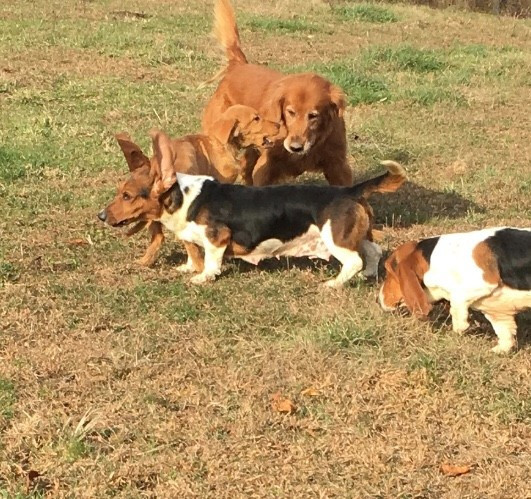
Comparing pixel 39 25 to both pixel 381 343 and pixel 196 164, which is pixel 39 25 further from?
pixel 381 343

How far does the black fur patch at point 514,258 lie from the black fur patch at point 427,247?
34 cm

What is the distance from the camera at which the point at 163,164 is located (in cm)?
629

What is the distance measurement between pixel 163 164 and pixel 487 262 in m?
2.32

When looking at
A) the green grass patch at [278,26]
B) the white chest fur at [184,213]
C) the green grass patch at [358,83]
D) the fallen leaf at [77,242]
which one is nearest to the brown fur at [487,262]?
the white chest fur at [184,213]

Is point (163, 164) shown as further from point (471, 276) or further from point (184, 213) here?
point (471, 276)

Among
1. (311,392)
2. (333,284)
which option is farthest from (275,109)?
(311,392)

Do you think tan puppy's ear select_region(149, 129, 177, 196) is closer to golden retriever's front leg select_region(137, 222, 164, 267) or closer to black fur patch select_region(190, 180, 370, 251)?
black fur patch select_region(190, 180, 370, 251)

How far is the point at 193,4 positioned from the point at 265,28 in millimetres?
2949

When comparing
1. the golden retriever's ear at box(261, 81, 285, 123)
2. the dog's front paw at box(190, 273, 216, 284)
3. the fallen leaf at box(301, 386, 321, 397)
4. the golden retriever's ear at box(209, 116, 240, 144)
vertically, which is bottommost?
the dog's front paw at box(190, 273, 216, 284)

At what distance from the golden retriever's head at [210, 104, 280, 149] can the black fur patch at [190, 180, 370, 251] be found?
1.37 m

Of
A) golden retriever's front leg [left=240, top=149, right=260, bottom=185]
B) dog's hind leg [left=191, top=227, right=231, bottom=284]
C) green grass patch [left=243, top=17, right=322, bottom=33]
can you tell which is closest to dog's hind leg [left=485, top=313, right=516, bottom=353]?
dog's hind leg [left=191, top=227, right=231, bottom=284]

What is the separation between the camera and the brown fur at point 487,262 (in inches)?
197

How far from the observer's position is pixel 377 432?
439 cm

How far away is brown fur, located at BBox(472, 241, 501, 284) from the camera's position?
5.02 metres
